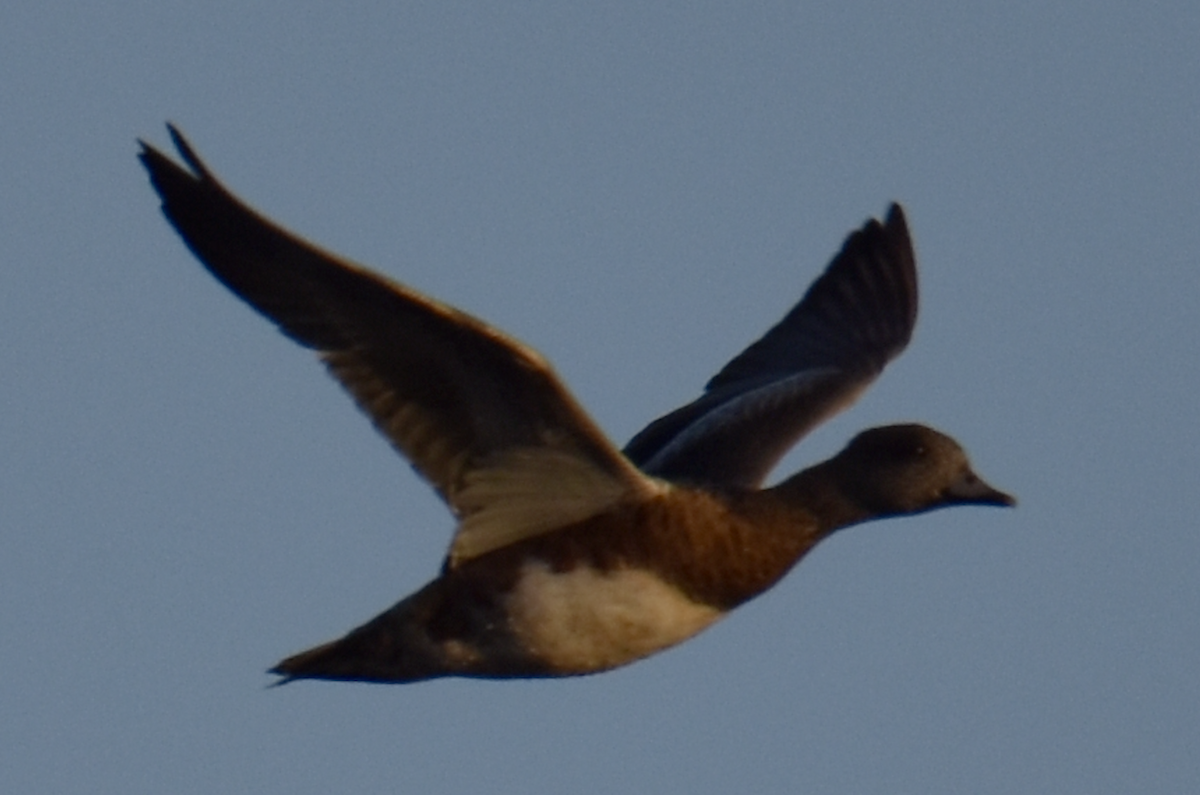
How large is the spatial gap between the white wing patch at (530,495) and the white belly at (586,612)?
167mm

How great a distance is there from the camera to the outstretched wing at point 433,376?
8.82m

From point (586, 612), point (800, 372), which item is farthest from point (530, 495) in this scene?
point (800, 372)

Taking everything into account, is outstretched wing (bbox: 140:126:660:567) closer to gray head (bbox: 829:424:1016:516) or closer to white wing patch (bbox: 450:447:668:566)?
white wing patch (bbox: 450:447:668:566)

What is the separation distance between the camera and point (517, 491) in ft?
31.2

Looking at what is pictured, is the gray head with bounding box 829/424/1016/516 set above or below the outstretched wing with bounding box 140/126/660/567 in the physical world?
below

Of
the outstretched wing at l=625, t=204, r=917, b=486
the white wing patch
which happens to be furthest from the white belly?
the outstretched wing at l=625, t=204, r=917, b=486

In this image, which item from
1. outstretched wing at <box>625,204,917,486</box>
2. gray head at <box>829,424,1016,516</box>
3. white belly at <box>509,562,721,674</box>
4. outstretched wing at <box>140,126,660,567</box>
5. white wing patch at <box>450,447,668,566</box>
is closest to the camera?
outstretched wing at <box>140,126,660,567</box>

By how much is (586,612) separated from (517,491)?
488 millimetres

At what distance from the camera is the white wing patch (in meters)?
9.34

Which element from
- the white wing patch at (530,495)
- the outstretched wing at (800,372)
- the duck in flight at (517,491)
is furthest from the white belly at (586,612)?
the outstretched wing at (800,372)

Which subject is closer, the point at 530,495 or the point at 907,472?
the point at 530,495

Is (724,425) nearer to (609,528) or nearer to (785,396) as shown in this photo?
(785,396)

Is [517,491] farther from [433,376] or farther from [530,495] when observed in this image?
[433,376]

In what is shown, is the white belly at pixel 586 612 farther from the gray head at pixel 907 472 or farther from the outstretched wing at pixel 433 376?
the gray head at pixel 907 472
